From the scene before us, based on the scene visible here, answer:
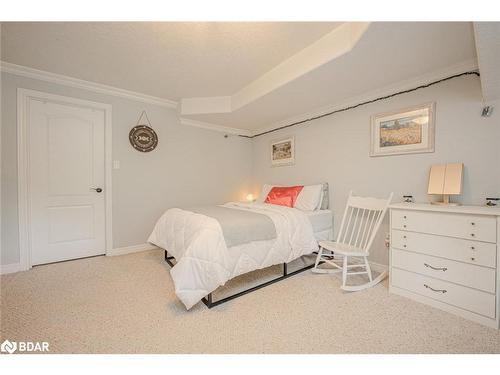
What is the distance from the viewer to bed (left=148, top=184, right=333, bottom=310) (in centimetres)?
165

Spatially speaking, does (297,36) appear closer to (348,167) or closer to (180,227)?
(348,167)

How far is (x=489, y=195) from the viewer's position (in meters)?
1.78

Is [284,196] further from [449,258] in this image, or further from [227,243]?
[449,258]

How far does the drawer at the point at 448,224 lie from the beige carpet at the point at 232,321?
2.03 feet

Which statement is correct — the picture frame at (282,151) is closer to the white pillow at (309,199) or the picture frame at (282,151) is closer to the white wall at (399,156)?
the white wall at (399,156)

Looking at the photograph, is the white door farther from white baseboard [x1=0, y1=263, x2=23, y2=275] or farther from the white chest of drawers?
the white chest of drawers

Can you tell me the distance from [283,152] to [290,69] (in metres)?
1.61

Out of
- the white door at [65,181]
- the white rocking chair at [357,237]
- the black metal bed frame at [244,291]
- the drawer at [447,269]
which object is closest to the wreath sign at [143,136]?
the white door at [65,181]

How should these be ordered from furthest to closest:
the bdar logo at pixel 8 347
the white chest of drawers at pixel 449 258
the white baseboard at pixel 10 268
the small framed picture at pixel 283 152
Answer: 1. the small framed picture at pixel 283 152
2. the white baseboard at pixel 10 268
3. the white chest of drawers at pixel 449 258
4. the bdar logo at pixel 8 347

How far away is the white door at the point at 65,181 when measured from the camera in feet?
8.28

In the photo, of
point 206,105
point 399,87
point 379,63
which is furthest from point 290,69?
point 206,105

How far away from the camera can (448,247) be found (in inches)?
64.2
